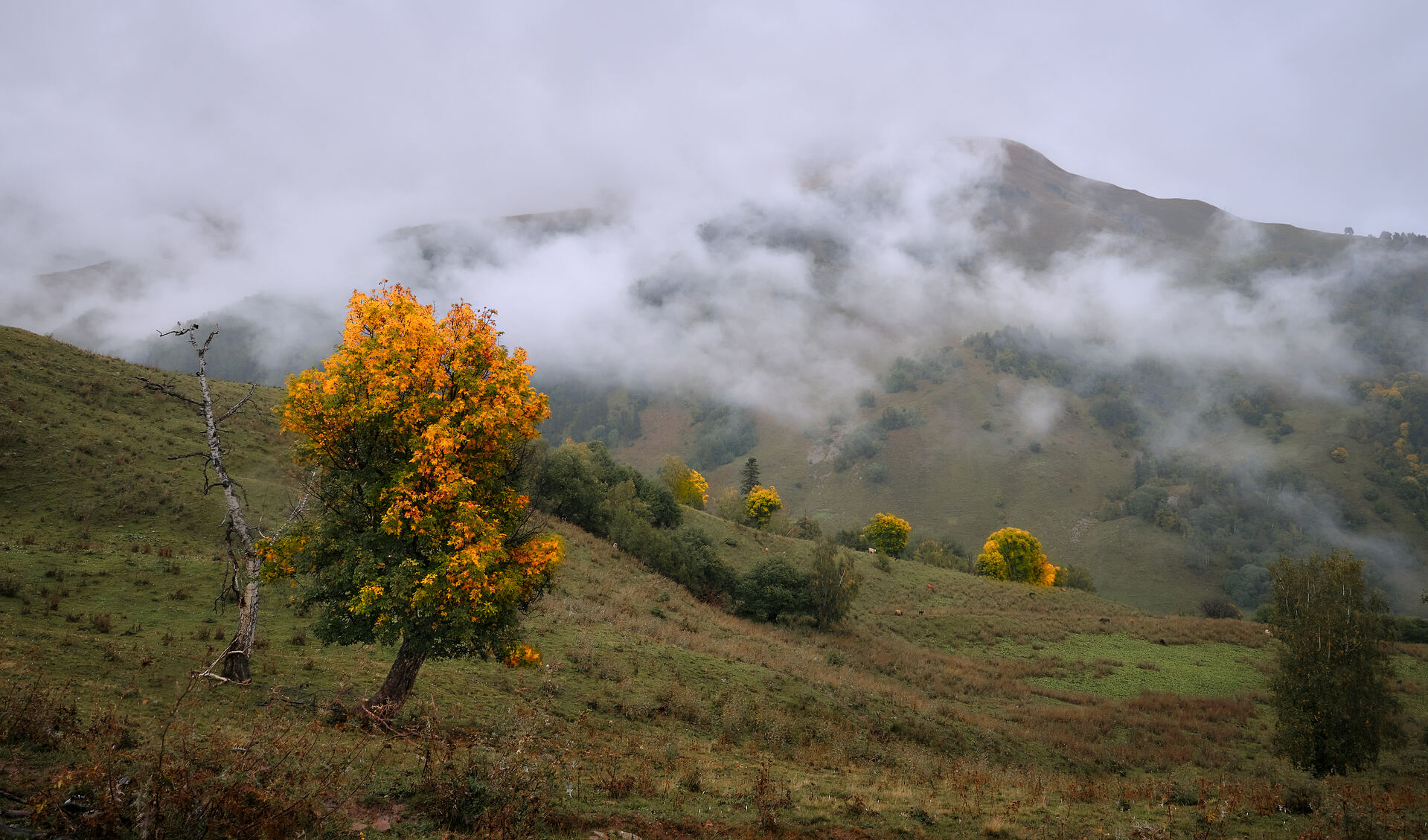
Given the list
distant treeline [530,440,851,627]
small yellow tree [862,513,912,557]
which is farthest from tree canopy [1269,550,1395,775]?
small yellow tree [862,513,912,557]

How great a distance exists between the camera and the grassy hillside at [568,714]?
8766 mm

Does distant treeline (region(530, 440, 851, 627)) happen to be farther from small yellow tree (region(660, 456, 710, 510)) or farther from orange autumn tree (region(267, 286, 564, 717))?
small yellow tree (region(660, 456, 710, 510))

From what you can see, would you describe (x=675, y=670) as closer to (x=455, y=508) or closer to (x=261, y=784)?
(x=455, y=508)

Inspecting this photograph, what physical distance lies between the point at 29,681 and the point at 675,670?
17912mm

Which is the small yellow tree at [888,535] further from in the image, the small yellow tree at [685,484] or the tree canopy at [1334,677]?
the tree canopy at [1334,677]

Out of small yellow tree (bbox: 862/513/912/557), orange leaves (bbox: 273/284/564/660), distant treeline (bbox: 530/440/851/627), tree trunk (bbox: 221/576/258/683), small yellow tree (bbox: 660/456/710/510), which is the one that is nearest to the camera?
orange leaves (bbox: 273/284/564/660)

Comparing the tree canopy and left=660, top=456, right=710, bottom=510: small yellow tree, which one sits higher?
left=660, top=456, right=710, bottom=510: small yellow tree

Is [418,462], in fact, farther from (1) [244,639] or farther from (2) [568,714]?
(2) [568,714]

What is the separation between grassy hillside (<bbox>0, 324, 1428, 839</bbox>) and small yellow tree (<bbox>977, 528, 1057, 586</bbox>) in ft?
175

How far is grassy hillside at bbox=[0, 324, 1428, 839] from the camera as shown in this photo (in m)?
8.77

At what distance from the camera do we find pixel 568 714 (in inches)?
723

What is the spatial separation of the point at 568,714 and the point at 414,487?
9275 mm

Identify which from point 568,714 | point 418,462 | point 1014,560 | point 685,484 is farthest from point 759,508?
point 418,462

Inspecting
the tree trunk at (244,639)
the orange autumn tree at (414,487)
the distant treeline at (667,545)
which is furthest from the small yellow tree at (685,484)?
the orange autumn tree at (414,487)
